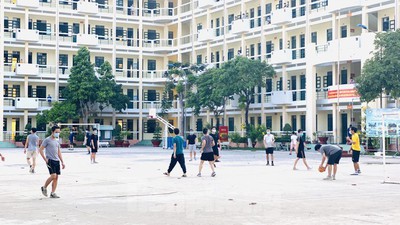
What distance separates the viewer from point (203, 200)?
15.8m

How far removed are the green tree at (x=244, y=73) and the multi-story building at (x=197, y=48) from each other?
2.00 m

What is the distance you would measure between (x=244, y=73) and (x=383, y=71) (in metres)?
17.3

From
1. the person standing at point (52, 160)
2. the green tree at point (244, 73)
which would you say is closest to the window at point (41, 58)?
the green tree at point (244, 73)

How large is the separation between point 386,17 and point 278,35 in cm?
1250

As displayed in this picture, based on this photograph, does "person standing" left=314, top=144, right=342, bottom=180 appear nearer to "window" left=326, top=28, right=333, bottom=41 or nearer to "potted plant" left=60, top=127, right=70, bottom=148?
"window" left=326, top=28, right=333, bottom=41

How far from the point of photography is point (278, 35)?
60875 millimetres

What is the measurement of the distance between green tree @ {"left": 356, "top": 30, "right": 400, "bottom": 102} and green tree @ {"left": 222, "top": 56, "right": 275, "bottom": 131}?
49.3 feet

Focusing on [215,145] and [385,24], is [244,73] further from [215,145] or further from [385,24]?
[215,145]

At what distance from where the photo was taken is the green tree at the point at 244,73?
5606cm

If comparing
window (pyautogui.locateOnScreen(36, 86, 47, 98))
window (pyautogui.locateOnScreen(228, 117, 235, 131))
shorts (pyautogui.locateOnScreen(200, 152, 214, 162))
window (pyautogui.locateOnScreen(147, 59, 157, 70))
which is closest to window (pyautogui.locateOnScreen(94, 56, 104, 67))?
window (pyautogui.locateOnScreen(147, 59, 157, 70))

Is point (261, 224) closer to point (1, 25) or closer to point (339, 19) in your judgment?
point (339, 19)

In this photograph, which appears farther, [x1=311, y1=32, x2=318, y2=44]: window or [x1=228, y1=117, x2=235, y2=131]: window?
[x1=228, y1=117, x2=235, y2=131]: window

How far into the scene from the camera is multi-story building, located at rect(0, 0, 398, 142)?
52750 millimetres

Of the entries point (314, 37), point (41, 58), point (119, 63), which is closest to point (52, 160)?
point (314, 37)
